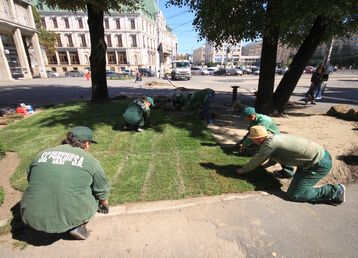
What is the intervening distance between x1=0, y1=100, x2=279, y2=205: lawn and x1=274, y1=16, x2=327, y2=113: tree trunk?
349 cm

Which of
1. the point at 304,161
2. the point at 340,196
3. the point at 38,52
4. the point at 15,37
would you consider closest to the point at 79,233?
the point at 304,161

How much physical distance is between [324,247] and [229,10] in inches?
225

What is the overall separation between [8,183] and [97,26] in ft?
25.0

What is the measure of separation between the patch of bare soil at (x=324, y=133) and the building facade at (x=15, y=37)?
29.5 meters

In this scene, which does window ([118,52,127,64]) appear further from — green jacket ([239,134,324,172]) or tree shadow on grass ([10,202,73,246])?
green jacket ([239,134,324,172])

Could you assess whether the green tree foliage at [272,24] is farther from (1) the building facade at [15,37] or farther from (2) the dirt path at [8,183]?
(1) the building facade at [15,37]

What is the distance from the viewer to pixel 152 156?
13.8 feet

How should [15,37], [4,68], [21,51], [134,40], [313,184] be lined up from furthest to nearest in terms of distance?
[134,40]
[21,51]
[15,37]
[4,68]
[313,184]

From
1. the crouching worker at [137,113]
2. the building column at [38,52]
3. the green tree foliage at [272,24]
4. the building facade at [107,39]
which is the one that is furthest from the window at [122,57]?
the crouching worker at [137,113]

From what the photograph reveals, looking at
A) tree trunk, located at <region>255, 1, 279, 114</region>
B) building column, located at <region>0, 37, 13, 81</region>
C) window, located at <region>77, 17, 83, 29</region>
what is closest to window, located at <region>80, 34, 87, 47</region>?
window, located at <region>77, 17, 83, 29</region>

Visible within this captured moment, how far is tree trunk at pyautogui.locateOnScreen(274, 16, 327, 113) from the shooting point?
6.38 m

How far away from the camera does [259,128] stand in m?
2.82

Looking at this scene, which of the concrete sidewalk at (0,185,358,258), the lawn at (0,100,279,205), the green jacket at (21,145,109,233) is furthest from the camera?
the lawn at (0,100,279,205)

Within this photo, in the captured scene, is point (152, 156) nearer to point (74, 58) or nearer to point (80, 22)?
point (80, 22)
